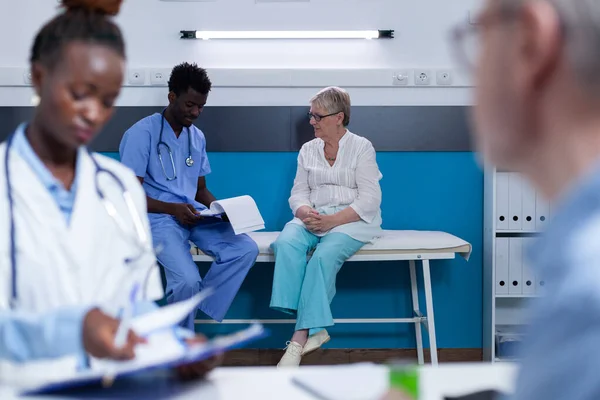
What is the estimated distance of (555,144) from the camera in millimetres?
508

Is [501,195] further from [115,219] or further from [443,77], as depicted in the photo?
[115,219]

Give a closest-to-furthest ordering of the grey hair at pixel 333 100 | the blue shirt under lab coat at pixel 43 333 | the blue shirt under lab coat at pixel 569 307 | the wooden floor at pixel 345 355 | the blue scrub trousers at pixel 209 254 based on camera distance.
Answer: the blue shirt under lab coat at pixel 569 307
the blue shirt under lab coat at pixel 43 333
the blue scrub trousers at pixel 209 254
the grey hair at pixel 333 100
the wooden floor at pixel 345 355

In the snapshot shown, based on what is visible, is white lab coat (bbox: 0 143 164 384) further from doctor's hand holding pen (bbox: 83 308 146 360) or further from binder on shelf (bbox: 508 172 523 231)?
binder on shelf (bbox: 508 172 523 231)

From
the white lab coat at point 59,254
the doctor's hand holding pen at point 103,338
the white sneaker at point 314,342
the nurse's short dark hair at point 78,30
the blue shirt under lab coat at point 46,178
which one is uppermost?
the nurse's short dark hair at point 78,30

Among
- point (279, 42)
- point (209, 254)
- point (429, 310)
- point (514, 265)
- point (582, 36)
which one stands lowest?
point (429, 310)

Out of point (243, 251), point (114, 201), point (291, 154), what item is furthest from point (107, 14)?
point (291, 154)

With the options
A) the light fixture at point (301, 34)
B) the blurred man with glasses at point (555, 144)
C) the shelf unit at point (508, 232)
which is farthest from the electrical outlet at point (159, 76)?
the blurred man with glasses at point (555, 144)

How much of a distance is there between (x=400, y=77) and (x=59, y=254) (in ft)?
9.71

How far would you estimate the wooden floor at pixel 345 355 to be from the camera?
149 inches

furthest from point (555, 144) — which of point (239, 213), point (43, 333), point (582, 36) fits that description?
point (239, 213)

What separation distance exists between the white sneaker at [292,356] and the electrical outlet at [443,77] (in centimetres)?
159

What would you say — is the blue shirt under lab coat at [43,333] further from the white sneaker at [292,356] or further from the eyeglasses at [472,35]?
the white sneaker at [292,356]

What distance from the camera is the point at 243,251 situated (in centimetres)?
315

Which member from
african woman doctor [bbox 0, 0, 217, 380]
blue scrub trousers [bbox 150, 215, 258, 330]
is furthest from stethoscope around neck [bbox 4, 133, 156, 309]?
blue scrub trousers [bbox 150, 215, 258, 330]
